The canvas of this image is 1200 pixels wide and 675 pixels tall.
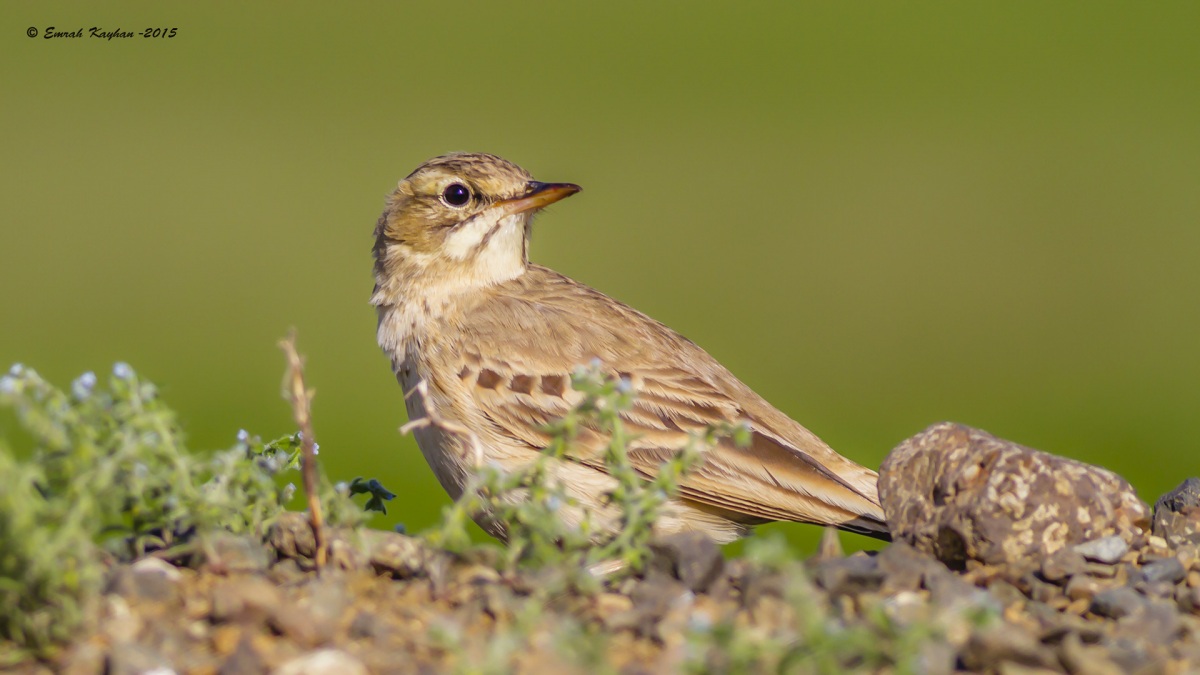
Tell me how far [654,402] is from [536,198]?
1.54m

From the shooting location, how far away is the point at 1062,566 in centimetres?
414

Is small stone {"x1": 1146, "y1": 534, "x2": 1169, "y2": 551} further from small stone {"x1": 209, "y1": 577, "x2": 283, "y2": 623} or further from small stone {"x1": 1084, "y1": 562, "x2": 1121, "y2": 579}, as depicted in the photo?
small stone {"x1": 209, "y1": 577, "x2": 283, "y2": 623}

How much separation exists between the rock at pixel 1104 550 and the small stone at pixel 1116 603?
0.24m

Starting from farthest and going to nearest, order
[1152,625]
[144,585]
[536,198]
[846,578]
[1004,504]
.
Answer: [536,198] → [1004,504] → [846,578] → [1152,625] → [144,585]

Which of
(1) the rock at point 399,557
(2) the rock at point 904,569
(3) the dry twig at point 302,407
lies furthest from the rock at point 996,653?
(3) the dry twig at point 302,407

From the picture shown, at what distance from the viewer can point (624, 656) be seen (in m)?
3.13

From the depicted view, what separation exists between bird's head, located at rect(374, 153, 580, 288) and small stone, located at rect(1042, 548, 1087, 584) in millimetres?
3672

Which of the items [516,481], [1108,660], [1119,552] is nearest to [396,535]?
[516,481]

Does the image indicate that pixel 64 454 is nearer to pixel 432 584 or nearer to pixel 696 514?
pixel 432 584

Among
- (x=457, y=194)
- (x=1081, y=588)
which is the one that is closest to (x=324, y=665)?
(x=1081, y=588)

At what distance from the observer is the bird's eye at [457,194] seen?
24.3 feet

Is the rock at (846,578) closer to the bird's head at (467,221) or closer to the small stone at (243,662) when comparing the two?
the small stone at (243,662)

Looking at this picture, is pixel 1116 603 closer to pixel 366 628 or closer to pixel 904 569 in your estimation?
pixel 904 569

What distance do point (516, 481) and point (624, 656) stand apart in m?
0.61
